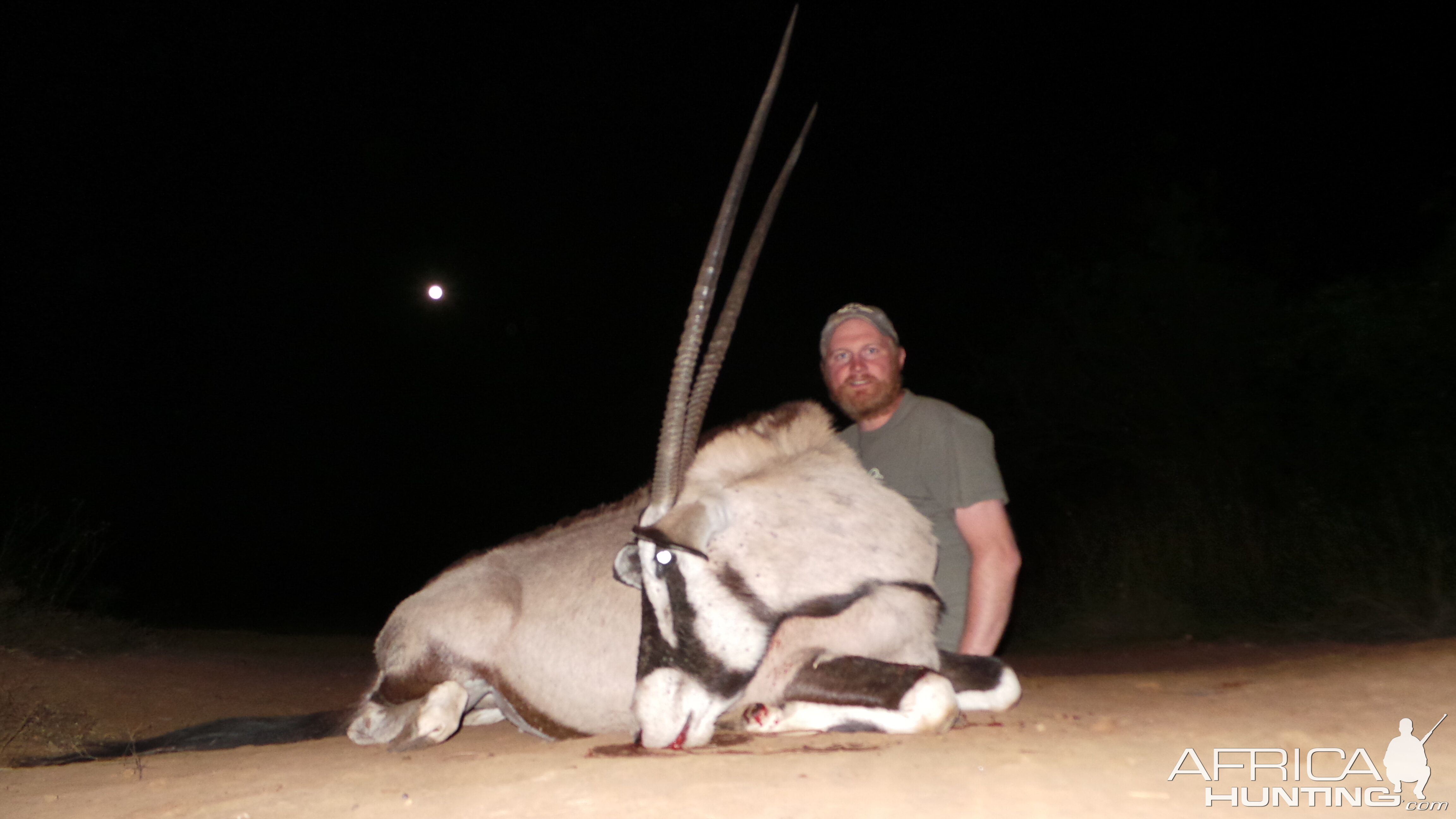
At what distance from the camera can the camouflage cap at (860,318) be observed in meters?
4.52

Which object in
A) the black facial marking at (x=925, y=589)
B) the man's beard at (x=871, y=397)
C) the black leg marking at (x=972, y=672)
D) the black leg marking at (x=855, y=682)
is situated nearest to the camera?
the black leg marking at (x=855, y=682)

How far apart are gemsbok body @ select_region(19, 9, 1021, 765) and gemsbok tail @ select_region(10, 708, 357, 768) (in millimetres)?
13

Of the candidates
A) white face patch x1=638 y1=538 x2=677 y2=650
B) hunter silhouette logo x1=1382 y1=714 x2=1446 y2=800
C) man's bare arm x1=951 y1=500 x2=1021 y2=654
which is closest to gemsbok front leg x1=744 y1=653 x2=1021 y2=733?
man's bare arm x1=951 y1=500 x2=1021 y2=654

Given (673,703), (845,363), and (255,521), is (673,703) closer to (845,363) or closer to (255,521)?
(845,363)

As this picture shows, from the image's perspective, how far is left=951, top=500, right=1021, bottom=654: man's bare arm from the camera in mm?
4020

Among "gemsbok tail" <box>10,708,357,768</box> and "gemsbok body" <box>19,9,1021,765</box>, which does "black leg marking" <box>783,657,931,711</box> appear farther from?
"gemsbok tail" <box>10,708,357,768</box>

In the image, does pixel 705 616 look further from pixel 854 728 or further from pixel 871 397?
pixel 871 397

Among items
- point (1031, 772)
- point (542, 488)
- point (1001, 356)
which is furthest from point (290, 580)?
point (1031, 772)

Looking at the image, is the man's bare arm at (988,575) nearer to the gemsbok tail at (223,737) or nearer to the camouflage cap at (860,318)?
the camouflage cap at (860,318)

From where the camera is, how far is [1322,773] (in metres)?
2.42

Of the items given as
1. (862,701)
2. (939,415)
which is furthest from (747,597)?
(939,415)

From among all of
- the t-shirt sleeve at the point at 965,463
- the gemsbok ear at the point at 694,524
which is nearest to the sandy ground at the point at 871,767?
the gemsbok ear at the point at 694,524

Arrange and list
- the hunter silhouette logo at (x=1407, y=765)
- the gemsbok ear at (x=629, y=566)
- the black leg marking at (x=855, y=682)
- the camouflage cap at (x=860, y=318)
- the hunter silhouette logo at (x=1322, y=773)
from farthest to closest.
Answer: the camouflage cap at (x=860, y=318)
the gemsbok ear at (x=629, y=566)
the black leg marking at (x=855, y=682)
the hunter silhouette logo at (x=1407, y=765)
the hunter silhouette logo at (x=1322, y=773)

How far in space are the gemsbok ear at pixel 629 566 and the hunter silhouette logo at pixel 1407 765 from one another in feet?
7.26
